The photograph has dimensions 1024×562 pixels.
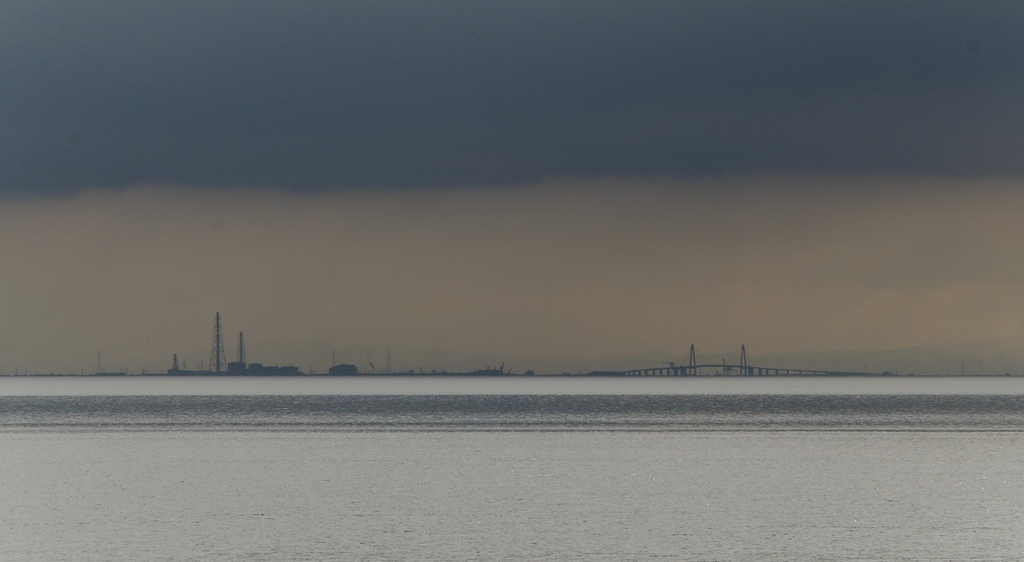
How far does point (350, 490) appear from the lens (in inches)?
1677

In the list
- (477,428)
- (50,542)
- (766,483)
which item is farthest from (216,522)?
(477,428)

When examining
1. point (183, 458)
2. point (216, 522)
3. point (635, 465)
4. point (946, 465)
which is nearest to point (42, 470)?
point (183, 458)

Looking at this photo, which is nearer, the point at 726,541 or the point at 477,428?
the point at 726,541

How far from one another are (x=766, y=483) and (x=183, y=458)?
2864cm

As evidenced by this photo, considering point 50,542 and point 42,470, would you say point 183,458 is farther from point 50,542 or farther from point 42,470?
point 50,542

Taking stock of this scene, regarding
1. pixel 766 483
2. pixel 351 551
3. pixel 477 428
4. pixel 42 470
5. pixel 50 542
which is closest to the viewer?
pixel 351 551

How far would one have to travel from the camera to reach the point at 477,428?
Result: 92.1 metres

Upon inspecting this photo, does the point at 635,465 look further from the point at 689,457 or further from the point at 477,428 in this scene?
the point at 477,428

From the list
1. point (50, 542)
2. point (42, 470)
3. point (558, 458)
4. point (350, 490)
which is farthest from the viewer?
point (558, 458)

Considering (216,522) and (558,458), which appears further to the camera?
(558,458)

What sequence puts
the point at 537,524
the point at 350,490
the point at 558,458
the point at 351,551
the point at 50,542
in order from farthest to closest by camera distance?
the point at 558,458, the point at 350,490, the point at 537,524, the point at 50,542, the point at 351,551

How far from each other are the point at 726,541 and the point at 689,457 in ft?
93.9

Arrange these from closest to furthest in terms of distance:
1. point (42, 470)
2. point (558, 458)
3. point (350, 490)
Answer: point (350, 490), point (42, 470), point (558, 458)

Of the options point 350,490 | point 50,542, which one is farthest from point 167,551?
point 350,490
